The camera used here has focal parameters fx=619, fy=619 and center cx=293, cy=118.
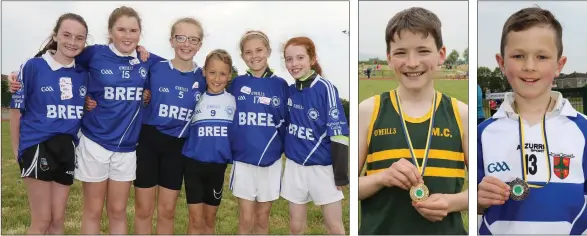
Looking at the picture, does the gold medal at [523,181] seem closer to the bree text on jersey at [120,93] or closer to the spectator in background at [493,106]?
the spectator in background at [493,106]

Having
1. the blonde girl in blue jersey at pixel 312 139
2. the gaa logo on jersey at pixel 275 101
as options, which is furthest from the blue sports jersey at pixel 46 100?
the blonde girl in blue jersey at pixel 312 139

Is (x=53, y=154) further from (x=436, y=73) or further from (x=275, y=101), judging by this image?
(x=436, y=73)

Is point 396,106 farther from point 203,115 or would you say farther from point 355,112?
point 203,115

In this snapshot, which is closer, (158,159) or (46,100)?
(46,100)

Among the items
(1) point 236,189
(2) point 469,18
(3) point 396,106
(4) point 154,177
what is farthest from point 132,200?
(2) point 469,18

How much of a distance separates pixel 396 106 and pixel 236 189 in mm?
963

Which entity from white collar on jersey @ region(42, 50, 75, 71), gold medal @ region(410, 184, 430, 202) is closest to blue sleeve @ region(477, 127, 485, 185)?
gold medal @ region(410, 184, 430, 202)

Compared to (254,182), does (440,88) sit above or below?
above

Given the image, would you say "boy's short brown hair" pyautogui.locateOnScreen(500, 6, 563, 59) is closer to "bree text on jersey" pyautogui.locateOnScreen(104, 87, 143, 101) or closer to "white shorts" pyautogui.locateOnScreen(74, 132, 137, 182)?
"bree text on jersey" pyautogui.locateOnScreen(104, 87, 143, 101)

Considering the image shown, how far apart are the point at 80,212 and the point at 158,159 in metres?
0.52

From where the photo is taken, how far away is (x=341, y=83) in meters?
3.33

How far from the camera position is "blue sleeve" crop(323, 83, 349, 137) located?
10.7 ft

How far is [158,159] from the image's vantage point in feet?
10.8

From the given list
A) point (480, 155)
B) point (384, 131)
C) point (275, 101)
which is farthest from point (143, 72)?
point (480, 155)
